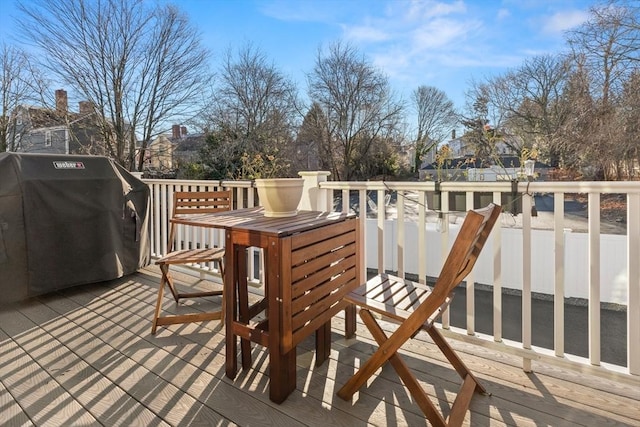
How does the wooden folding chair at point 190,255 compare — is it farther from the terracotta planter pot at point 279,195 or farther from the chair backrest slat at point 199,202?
the terracotta planter pot at point 279,195

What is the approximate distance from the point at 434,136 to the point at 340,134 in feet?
21.6

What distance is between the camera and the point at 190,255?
2477mm

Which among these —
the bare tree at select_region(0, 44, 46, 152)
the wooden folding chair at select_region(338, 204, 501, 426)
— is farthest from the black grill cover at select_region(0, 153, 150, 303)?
the bare tree at select_region(0, 44, 46, 152)

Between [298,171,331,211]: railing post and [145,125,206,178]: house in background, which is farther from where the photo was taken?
[145,125,206,178]: house in background

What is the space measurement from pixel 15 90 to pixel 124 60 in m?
3.65

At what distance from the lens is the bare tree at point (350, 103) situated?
53.8 ft

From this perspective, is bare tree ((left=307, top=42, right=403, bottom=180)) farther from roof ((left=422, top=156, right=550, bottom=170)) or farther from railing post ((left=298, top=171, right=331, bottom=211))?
railing post ((left=298, top=171, right=331, bottom=211))

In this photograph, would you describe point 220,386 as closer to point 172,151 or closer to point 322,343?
point 322,343

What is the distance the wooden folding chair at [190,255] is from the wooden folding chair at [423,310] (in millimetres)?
1145

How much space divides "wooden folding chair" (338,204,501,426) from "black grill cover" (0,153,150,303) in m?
2.47

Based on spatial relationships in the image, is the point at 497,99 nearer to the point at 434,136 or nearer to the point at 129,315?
the point at 434,136

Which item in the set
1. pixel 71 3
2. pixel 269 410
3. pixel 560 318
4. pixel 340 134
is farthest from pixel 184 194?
pixel 340 134

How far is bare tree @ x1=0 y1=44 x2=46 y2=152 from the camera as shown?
375 inches

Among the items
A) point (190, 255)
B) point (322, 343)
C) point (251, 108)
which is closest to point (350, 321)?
point (322, 343)
